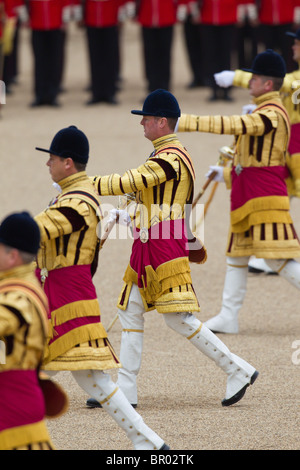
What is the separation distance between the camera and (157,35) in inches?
499

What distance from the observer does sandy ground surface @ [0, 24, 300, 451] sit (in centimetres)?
492

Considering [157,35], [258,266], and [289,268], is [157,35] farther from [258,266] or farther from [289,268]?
[289,268]

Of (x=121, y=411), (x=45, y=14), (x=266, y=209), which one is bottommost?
(x=45, y=14)

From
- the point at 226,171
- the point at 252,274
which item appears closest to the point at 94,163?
the point at 252,274

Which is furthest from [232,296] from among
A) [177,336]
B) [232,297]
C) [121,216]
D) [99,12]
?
[99,12]

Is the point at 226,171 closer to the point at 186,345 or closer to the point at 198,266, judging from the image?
the point at 186,345

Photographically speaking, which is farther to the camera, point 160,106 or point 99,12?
point 99,12

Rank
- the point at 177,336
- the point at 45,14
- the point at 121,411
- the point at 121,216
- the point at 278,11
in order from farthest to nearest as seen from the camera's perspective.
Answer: the point at 278,11 < the point at 45,14 < the point at 177,336 < the point at 121,216 < the point at 121,411

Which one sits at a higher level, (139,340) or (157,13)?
(139,340)

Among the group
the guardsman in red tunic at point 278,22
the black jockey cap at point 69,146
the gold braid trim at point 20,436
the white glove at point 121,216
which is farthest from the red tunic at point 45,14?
the gold braid trim at point 20,436

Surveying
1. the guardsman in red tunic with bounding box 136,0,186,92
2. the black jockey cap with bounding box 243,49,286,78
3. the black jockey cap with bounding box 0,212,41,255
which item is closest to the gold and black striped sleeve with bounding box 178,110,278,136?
the black jockey cap with bounding box 243,49,286,78

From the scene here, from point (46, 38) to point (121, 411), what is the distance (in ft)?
28.7

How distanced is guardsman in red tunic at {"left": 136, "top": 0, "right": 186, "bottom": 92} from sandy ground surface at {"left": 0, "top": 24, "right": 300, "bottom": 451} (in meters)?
0.43

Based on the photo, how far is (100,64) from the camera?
1288 centimetres
